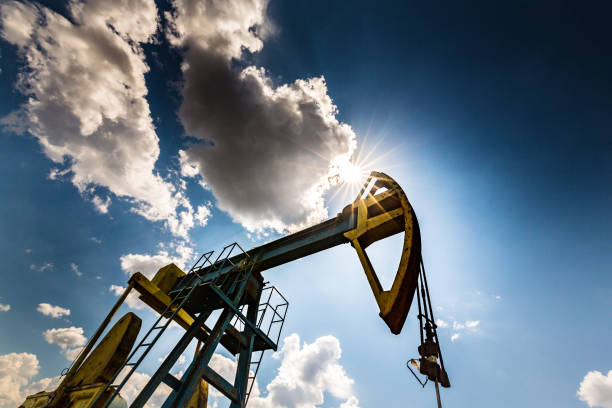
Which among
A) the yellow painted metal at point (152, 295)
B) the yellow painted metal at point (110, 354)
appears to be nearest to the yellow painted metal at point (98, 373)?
the yellow painted metal at point (110, 354)

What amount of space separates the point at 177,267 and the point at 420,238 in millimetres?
6622

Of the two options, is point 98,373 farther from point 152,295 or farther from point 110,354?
point 152,295

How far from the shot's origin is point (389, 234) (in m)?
4.98

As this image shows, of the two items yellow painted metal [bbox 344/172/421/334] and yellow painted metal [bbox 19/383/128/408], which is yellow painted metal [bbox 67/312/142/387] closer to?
yellow painted metal [bbox 19/383/128/408]

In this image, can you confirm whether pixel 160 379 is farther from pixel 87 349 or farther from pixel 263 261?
pixel 263 261

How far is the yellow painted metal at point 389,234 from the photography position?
3.59 metres

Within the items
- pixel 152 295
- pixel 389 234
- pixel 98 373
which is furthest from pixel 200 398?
pixel 389 234

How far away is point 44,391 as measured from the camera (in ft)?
18.4

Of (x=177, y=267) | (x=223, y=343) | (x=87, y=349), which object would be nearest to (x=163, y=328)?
(x=223, y=343)

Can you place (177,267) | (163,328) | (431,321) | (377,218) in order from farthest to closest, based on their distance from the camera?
(177,267), (377,218), (163,328), (431,321)

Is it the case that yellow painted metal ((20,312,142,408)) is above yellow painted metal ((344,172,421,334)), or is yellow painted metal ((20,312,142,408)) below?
below

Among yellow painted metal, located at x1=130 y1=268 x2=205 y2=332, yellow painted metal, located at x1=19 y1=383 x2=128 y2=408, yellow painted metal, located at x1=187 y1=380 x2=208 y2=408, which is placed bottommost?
yellow painted metal, located at x1=19 y1=383 x2=128 y2=408

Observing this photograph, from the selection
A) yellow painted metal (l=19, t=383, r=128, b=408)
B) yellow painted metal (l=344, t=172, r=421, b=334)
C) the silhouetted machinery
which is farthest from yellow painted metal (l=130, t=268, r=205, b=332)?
yellow painted metal (l=344, t=172, r=421, b=334)

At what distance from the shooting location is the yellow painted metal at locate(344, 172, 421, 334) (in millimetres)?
3590
